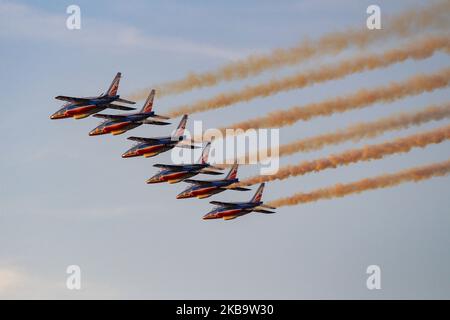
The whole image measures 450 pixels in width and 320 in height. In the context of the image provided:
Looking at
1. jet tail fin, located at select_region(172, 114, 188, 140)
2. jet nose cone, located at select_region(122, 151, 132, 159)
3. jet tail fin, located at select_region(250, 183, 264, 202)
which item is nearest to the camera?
jet tail fin, located at select_region(172, 114, 188, 140)

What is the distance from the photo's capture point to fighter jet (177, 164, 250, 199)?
395 feet

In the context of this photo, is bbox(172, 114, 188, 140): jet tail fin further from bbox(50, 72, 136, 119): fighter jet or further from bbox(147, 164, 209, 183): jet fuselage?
bbox(50, 72, 136, 119): fighter jet

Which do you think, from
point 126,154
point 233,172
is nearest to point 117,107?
point 126,154

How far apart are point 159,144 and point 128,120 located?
11.4 ft

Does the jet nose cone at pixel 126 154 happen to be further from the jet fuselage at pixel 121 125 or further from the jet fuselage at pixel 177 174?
the jet fuselage at pixel 177 174

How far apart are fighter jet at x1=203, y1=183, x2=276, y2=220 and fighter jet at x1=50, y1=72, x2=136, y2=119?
13.1 metres

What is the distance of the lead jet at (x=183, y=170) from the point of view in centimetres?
12061

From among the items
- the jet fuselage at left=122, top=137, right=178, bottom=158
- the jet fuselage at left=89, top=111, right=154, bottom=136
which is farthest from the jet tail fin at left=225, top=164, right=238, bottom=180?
the jet fuselage at left=89, top=111, right=154, bottom=136

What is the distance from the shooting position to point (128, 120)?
391 feet

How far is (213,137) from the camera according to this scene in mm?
117250
